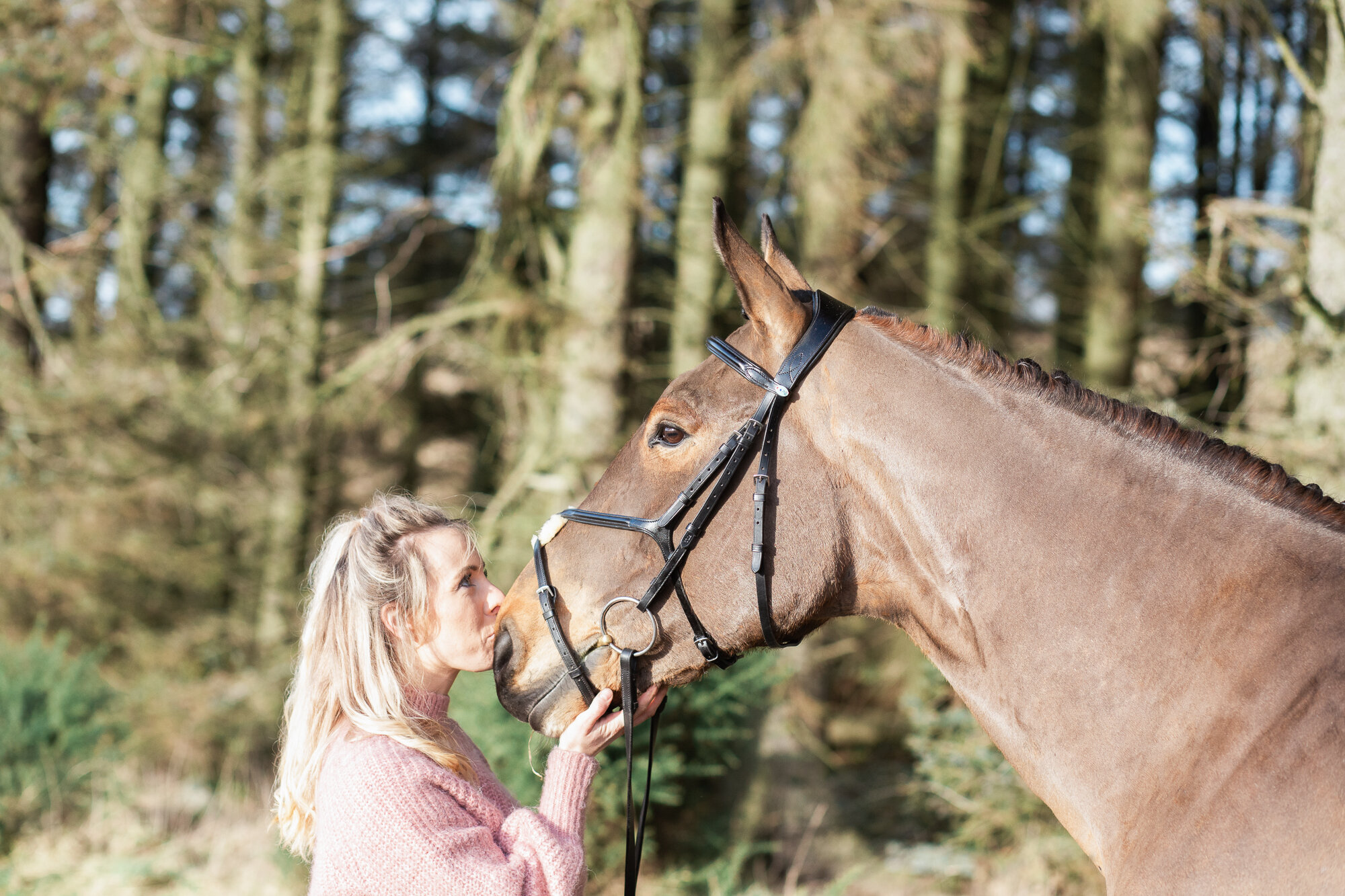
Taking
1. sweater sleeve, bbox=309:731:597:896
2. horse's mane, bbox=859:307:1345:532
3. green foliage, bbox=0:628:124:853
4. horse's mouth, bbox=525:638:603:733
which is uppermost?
horse's mane, bbox=859:307:1345:532

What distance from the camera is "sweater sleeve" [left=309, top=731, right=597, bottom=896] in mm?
1814

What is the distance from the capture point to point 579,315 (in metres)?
5.68

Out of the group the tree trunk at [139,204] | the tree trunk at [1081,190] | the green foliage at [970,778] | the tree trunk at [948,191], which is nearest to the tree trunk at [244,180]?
Answer: the tree trunk at [139,204]

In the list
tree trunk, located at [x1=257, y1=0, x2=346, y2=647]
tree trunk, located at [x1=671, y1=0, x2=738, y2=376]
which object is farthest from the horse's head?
tree trunk, located at [x1=257, y1=0, x2=346, y2=647]

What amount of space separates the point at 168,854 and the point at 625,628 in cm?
539

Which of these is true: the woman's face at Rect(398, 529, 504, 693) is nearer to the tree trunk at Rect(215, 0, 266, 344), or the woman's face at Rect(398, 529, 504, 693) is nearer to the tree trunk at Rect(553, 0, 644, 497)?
the tree trunk at Rect(553, 0, 644, 497)

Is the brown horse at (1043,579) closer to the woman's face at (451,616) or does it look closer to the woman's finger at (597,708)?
the woman's finger at (597,708)

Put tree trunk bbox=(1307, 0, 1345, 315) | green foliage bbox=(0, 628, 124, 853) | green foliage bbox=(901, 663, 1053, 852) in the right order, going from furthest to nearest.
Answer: green foliage bbox=(0, 628, 124, 853)
green foliage bbox=(901, 663, 1053, 852)
tree trunk bbox=(1307, 0, 1345, 315)

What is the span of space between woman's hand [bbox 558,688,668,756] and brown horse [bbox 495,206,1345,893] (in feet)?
0.16

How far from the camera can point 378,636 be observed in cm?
213

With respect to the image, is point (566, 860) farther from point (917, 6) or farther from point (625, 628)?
point (917, 6)

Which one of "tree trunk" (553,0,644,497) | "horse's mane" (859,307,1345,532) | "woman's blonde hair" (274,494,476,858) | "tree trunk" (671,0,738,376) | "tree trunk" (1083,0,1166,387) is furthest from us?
"tree trunk" (1083,0,1166,387)

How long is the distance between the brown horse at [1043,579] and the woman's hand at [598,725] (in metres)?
0.05

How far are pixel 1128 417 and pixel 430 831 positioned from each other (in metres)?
1.65
